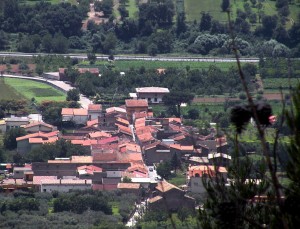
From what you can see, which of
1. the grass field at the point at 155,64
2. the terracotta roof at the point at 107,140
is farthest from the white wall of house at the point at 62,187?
the grass field at the point at 155,64

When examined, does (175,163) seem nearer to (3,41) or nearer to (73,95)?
(73,95)

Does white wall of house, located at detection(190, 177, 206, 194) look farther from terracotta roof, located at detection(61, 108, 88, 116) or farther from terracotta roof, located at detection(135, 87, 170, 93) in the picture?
terracotta roof, located at detection(135, 87, 170, 93)

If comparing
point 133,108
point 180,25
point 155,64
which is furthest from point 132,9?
point 133,108

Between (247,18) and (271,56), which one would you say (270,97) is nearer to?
(271,56)

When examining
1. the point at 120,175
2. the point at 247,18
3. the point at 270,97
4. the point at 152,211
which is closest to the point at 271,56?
the point at 247,18

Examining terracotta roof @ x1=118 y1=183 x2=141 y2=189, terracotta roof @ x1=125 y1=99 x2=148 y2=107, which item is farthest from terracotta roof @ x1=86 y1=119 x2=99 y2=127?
terracotta roof @ x1=118 y1=183 x2=141 y2=189
